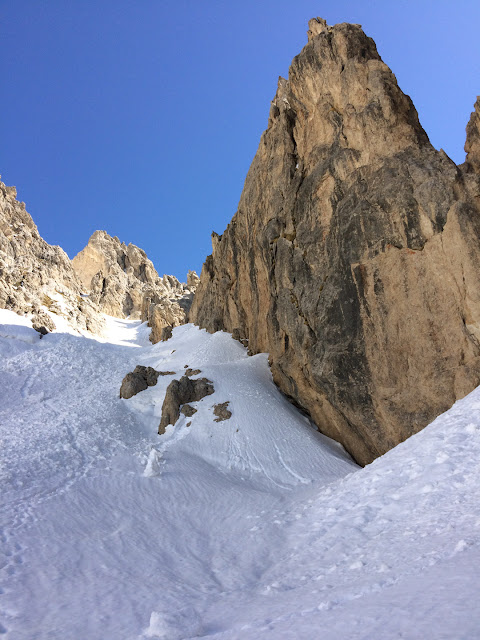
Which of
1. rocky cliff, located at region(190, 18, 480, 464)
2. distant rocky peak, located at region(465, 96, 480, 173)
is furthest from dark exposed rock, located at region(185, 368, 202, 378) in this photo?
distant rocky peak, located at region(465, 96, 480, 173)

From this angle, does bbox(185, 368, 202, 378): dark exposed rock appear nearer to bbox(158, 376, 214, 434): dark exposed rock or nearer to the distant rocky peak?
bbox(158, 376, 214, 434): dark exposed rock

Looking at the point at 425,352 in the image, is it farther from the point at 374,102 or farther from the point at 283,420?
the point at 374,102

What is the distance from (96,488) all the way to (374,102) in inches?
883

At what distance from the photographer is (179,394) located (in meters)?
25.7

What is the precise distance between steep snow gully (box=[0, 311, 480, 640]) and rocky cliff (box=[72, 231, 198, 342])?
58026 millimetres

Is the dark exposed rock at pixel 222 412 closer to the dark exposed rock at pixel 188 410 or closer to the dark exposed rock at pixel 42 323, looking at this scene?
the dark exposed rock at pixel 188 410

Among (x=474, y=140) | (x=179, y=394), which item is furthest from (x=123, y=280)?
(x=474, y=140)

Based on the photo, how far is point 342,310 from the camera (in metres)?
20.9

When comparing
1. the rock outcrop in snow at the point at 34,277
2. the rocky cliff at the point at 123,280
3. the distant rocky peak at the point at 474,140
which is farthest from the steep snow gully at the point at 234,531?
the rocky cliff at the point at 123,280

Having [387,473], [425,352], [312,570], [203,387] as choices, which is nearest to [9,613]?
[312,570]

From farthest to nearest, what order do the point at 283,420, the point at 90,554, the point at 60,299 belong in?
the point at 60,299
the point at 283,420
the point at 90,554

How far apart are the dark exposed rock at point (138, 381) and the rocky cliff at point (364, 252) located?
945 centimetres

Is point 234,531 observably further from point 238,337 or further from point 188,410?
point 238,337

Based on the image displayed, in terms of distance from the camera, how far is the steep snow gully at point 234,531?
5988 mm
